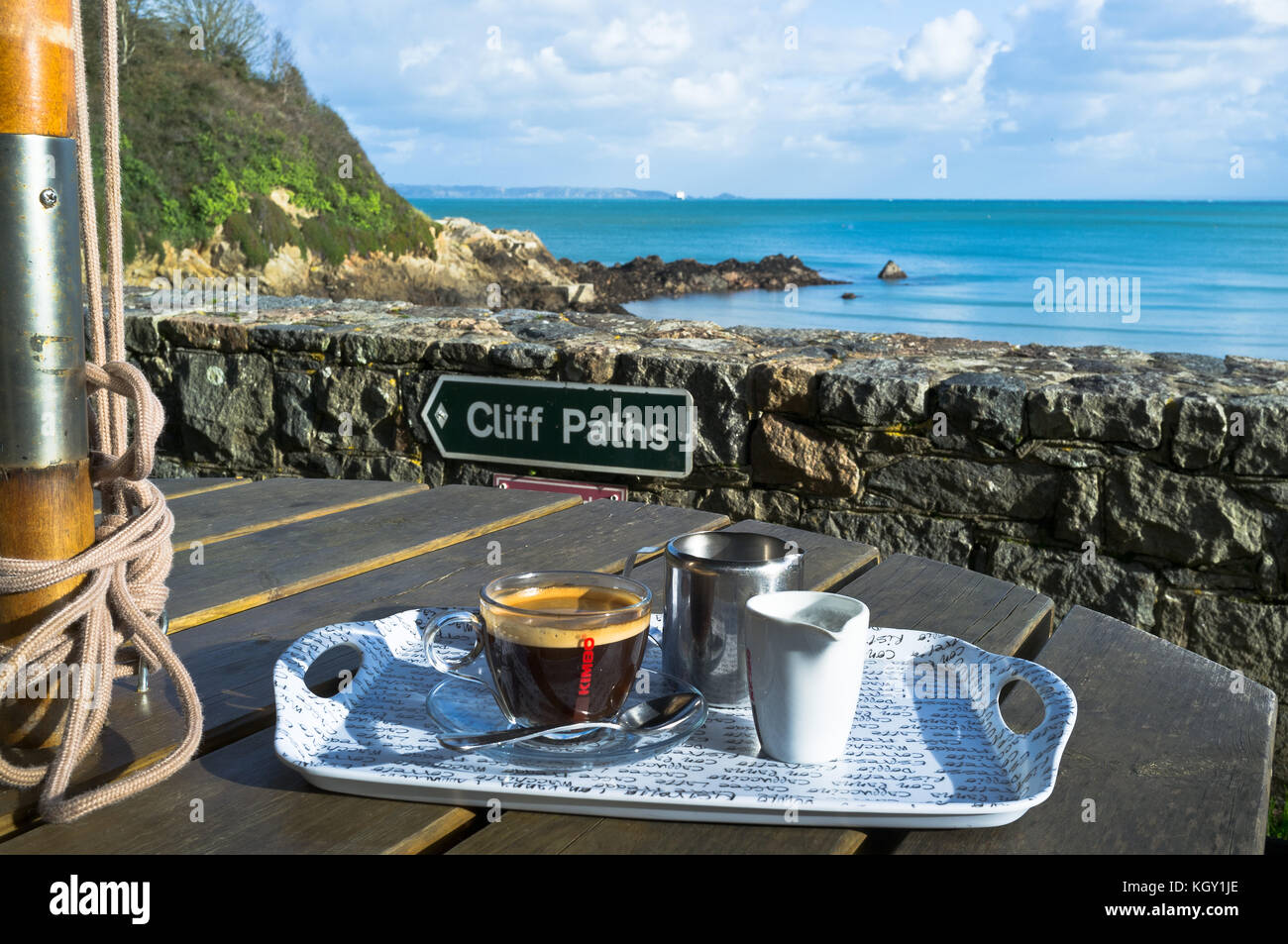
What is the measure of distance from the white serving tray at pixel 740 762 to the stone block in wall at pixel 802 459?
1543 mm

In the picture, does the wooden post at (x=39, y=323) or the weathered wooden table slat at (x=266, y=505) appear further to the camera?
the weathered wooden table slat at (x=266, y=505)

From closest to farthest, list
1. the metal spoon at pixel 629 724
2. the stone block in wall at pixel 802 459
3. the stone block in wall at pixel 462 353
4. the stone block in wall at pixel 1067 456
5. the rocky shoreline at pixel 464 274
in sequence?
1. the metal spoon at pixel 629 724
2. the stone block in wall at pixel 1067 456
3. the stone block in wall at pixel 802 459
4. the stone block in wall at pixel 462 353
5. the rocky shoreline at pixel 464 274

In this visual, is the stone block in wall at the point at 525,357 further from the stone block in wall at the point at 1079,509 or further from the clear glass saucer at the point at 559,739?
the clear glass saucer at the point at 559,739

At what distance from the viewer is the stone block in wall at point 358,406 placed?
3039mm

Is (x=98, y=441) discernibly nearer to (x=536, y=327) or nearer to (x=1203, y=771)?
(x=1203, y=771)

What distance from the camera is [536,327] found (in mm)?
3135

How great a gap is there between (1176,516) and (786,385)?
3.02 ft

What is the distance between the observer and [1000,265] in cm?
2506

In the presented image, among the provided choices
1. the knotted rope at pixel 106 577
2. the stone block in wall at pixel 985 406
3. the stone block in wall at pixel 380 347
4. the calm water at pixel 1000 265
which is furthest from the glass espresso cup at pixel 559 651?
the calm water at pixel 1000 265

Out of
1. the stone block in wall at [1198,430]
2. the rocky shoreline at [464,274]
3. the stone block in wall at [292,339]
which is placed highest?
the rocky shoreline at [464,274]

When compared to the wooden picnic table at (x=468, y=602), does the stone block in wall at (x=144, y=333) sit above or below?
above

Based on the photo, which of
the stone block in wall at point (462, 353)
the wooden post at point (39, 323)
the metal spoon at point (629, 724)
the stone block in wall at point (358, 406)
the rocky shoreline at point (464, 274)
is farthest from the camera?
the rocky shoreline at point (464, 274)

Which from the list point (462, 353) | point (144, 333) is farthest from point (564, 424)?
point (144, 333)
